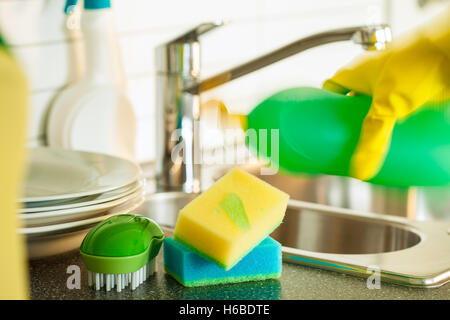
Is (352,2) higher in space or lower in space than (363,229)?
higher

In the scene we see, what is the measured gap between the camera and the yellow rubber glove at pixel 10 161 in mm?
266

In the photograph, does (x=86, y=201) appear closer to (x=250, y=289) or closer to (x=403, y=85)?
(x=250, y=289)

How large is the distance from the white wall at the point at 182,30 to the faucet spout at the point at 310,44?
6 cm

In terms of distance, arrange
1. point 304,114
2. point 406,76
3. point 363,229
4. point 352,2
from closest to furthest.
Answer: point 406,76 < point 304,114 < point 363,229 < point 352,2

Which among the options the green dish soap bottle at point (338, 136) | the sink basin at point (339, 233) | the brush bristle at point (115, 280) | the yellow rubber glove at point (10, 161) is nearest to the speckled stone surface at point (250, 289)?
the brush bristle at point (115, 280)

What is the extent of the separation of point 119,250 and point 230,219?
0.33 feet

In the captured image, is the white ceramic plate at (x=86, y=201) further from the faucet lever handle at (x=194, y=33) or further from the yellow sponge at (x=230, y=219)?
the faucet lever handle at (x=194, y=33)

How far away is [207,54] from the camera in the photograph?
1.26 meters

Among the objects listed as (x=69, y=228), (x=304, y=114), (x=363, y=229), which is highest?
(x=304, y=114)

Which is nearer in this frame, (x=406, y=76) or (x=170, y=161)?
(x=406, y=76)

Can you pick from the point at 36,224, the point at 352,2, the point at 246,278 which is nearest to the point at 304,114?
the point at 246,278

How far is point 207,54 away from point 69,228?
2.21ft

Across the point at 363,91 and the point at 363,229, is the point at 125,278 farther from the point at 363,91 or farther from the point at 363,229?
the point at 363,229

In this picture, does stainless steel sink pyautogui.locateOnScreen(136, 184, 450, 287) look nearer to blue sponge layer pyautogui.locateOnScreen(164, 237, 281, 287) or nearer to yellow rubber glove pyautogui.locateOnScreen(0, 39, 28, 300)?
blue sponge layer pyautogui.locateOnScreen(164, 237, 281, 287)
